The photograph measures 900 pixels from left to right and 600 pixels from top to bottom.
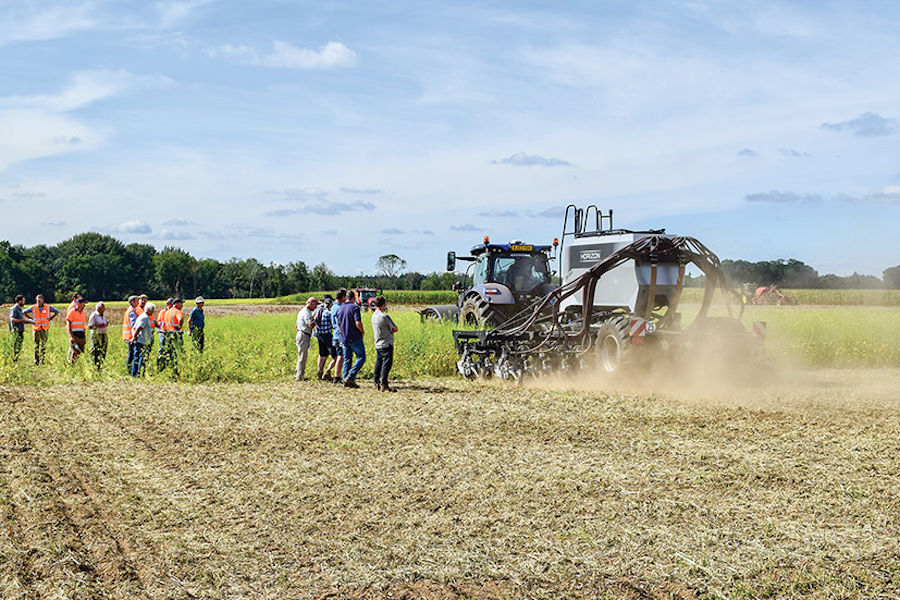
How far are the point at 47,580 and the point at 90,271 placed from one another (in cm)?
8936

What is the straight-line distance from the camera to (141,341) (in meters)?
14.7

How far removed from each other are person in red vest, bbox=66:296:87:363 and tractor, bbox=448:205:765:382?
805 cm

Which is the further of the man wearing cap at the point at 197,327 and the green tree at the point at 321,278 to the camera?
the green tree at the point at 321,278

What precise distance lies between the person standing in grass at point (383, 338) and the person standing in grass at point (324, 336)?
1.41 m

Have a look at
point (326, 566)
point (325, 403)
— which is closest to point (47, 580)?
point (326, 566)

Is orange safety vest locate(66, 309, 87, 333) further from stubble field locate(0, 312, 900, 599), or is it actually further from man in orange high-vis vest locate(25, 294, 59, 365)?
stubble field locate(0, 312, 900, 599)

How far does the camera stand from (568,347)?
13273mm

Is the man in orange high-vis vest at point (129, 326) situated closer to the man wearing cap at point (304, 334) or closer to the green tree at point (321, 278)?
the man wearing cap at point (304, 334)

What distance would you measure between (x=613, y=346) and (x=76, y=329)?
37.3ft

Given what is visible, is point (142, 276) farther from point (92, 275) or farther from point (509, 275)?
point (509, 275)

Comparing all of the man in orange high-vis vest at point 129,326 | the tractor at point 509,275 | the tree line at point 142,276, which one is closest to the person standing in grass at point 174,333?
the man in orange high-vis vest at point 129,326

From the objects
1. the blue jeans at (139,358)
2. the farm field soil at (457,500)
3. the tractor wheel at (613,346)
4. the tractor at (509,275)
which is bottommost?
the farm field soil at (457,500)

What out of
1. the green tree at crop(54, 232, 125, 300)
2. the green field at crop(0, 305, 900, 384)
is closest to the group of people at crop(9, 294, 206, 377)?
the green field at crop(0, 305, 900, 384)

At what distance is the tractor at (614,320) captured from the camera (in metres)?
11.9
